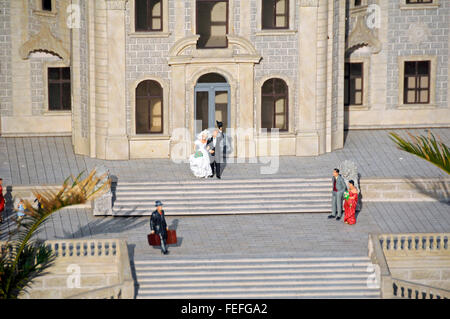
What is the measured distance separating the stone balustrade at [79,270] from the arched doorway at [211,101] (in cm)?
1058

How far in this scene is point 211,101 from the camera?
1799 inches

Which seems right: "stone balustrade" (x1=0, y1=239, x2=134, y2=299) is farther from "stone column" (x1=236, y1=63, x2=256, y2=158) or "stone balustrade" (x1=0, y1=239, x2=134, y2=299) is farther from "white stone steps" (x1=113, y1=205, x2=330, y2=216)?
"stone column" (x1=236, y1=63, x2=256, y2=158)

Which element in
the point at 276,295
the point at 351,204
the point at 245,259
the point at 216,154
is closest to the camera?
the point at 276,295

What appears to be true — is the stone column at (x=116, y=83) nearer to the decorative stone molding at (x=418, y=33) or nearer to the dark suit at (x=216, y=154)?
the dark suit at (x=216, y=154)

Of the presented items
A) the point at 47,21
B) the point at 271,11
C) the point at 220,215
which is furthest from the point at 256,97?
the point at 47,21

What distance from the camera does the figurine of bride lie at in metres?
42.5

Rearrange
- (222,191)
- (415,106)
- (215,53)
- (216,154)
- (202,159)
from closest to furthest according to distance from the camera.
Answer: (222,191)
(202,159)
(216,154)
(215,53)
(415,106)

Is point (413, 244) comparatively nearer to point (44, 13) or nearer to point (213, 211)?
point (213, 211)

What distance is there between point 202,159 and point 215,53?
464 centimetres

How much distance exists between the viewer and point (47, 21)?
48.1 m

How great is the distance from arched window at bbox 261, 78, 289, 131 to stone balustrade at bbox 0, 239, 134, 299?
37.8 feet

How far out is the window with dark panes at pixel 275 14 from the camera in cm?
4481

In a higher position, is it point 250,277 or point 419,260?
point 419,260

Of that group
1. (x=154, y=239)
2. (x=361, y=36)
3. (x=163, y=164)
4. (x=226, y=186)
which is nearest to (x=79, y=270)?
(x=154, y=239)
